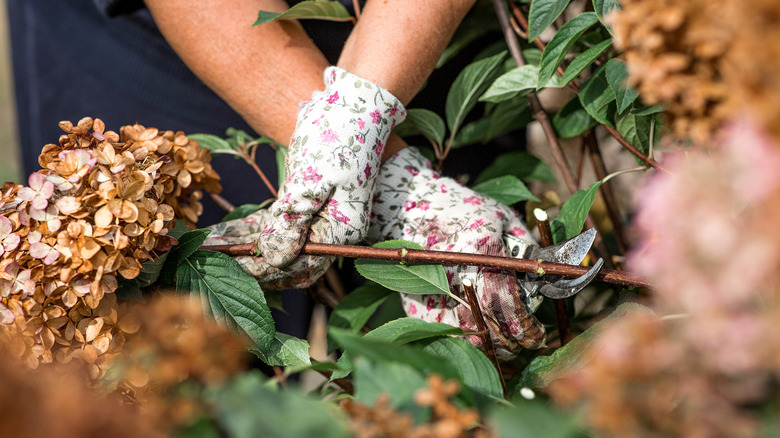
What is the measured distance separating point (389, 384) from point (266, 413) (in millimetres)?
83

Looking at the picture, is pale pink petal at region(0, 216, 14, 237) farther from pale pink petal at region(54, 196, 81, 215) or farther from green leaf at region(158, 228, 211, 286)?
green leaf at region(158, 228, 211, 286)

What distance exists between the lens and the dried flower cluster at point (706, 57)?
24 cm

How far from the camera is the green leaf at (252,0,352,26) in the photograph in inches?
30.8

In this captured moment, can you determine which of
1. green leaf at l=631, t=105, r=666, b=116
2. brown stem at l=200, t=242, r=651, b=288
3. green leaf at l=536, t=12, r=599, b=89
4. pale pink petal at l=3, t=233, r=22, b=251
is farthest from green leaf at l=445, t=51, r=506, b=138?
pale pink petal at l=3, t=233, r=22, b=251

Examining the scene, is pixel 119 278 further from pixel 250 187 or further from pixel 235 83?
pixel 250 187

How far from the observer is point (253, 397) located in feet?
0.90

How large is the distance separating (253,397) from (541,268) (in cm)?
38

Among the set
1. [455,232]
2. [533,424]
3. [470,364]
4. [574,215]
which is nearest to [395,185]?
[455,232]

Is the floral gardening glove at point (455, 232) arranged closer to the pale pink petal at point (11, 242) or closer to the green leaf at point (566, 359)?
the green leaf at point (566, 359)

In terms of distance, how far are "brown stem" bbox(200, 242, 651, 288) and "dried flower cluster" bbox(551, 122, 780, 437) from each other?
29 cm

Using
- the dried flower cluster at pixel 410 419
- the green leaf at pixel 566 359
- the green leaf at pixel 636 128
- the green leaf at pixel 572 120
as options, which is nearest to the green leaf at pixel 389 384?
the dried flower cluster at pixel 410 419

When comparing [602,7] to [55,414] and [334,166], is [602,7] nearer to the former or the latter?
[334,166]

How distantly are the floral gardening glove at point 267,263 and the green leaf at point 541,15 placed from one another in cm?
34

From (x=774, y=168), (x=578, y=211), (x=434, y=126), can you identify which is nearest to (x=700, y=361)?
(x=774, y=168)
